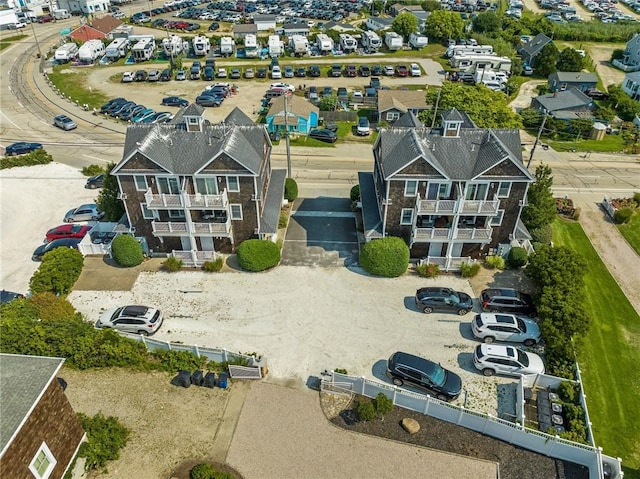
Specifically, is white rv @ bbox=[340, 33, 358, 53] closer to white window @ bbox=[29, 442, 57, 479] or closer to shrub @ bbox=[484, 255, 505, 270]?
shrub @ bbox=[484, 255, 505, 270]

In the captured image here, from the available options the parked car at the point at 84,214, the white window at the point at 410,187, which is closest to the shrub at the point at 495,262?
the white window at the point at 410,187

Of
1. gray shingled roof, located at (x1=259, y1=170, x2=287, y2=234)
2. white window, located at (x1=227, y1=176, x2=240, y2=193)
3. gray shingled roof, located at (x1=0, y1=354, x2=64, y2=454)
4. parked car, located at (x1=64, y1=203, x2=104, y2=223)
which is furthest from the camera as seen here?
parked car, located at (x1=64, y1=203, x2=104, y2=223)

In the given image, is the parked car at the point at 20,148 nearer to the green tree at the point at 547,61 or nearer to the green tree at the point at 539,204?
the green tree at the point at 539,204

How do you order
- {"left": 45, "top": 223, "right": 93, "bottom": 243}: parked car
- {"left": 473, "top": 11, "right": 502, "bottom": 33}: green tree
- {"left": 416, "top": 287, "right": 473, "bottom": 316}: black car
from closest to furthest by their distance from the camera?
{"left": 416, "top": 287, "right": 473, "bottom": 316}: black car
{"left": 45, "top": 223, "right": 93, "bottom": 243}: parked car
{"left": 473, "top": 11, "right": 502, "bottom": 33}: green tree

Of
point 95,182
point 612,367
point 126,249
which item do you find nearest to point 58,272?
point 126,249

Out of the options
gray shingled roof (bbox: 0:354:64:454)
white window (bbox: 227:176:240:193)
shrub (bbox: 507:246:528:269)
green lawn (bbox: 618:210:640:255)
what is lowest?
green lawn (bbox: 618:210:640:255)

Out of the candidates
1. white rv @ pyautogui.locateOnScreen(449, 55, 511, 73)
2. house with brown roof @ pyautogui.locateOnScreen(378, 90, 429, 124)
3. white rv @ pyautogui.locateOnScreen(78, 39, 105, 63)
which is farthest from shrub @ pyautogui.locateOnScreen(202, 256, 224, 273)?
white rv @ pyautogui.locateOnScreen(78, 39, 105, 63)
